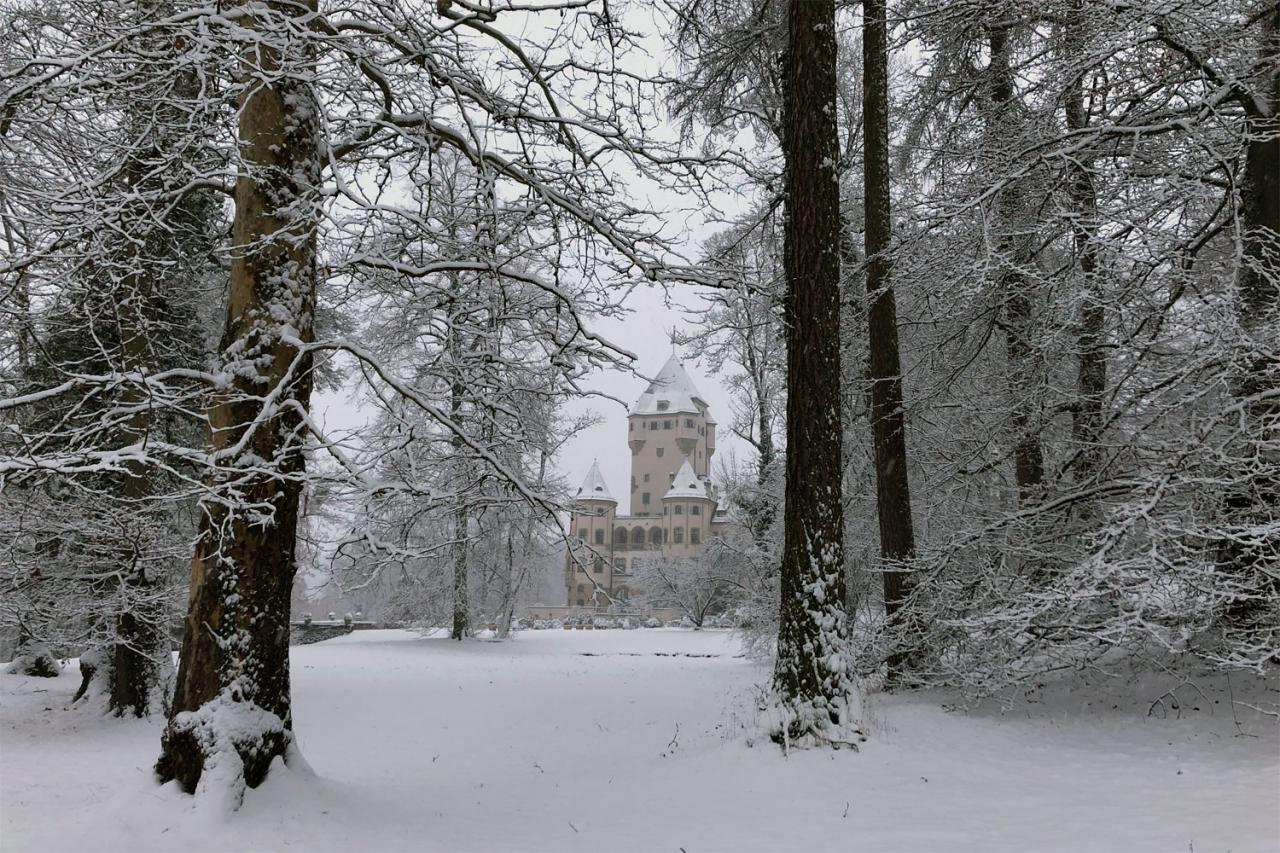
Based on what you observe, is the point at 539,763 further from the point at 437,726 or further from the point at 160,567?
the point at 160,567

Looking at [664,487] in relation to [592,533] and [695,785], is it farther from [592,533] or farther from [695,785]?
[695,785]

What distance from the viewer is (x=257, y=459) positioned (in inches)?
201

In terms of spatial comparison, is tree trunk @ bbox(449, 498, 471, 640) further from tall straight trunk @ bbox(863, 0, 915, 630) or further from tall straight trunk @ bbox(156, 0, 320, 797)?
tall straight trunk @ bbox(156, 0, 320, 797)

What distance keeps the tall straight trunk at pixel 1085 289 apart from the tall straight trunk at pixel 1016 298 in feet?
1.61

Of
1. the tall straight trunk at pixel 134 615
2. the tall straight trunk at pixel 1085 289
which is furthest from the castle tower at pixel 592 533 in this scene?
the tall straight trunk at pixel 1085 289

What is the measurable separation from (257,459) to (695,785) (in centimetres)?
390

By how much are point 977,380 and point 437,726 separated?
9064 mm

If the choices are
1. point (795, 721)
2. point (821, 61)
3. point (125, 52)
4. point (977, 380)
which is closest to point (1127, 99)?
point (821, 61)

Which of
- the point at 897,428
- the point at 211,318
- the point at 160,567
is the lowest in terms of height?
the point at 160,567

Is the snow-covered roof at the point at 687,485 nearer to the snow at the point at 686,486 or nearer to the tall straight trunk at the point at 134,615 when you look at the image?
the snow at the point at 686,486

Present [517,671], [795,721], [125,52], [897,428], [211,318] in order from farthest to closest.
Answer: [517,671] → [211,318] → [897,428] → [795,721] → [125,52]

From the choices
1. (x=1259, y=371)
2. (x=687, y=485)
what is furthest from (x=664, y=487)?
(x=1259, y=371)

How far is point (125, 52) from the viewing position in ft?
16.7

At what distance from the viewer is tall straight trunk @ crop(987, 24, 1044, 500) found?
853 centimetres
